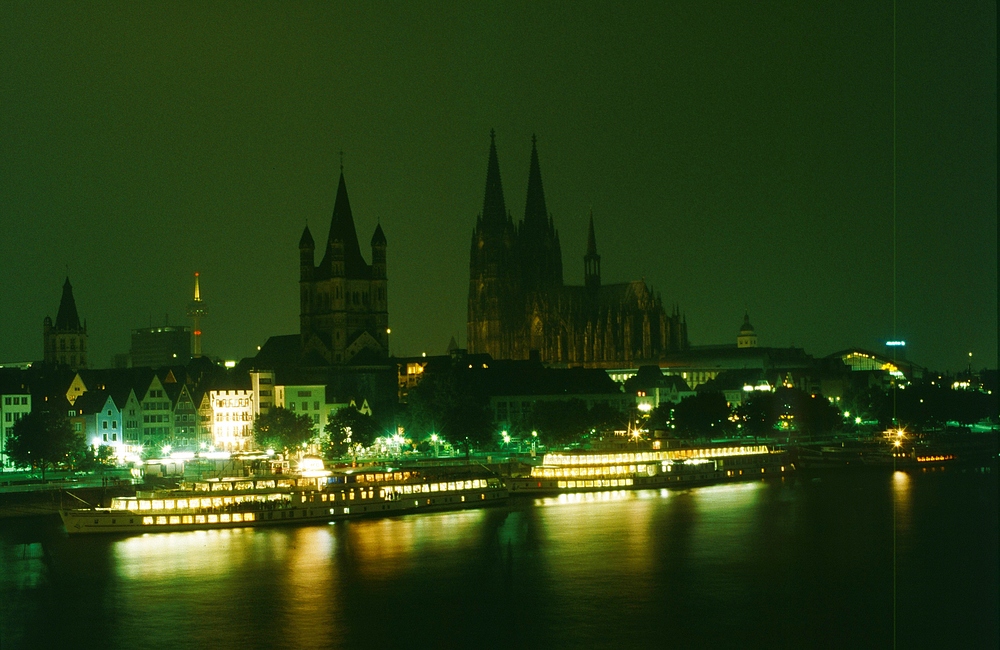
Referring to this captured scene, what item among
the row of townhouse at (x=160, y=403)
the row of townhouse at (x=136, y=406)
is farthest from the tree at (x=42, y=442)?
the row of townhouse at (x=160, y=403)

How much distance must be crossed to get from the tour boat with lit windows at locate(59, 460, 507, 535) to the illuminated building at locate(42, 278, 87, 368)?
33.8 meters

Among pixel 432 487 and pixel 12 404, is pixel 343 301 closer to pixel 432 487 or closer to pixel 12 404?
pixel 12 404

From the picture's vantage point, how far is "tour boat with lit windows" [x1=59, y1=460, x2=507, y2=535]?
50.9m

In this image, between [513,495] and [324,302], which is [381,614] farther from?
[324,302]

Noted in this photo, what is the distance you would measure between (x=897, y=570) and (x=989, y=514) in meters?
12.6

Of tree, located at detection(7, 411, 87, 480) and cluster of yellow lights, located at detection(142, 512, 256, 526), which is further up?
tree, located at detection(7, 411, 87, 480)

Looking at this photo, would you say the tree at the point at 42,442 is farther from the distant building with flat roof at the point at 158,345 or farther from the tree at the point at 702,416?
the distant building with flat roof at the point at 158,345

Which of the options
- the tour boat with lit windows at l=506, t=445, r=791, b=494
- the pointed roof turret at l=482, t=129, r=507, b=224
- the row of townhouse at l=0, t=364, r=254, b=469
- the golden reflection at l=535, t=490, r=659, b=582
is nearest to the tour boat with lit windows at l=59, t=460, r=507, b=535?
the golden reflection at l=535, t=490, r=659, b=582

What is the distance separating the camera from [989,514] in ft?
177

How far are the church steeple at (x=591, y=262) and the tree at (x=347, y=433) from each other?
55636mm

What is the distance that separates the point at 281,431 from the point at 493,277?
157 feet

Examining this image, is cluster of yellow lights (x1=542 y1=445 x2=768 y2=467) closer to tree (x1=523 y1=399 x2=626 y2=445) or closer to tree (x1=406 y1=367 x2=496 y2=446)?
tree (x1=406 y1=367 x2=496 y2=446)

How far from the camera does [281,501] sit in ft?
176

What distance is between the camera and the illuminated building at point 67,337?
89000 millimetres
